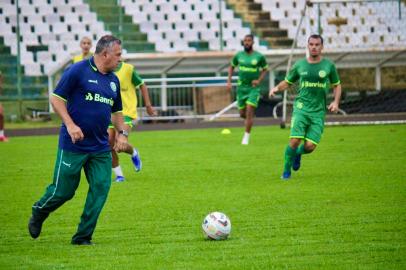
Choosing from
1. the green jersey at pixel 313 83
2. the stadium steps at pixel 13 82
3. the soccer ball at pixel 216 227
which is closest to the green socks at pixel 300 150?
the green jersey at pixel 313 83

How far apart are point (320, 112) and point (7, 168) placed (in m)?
5.96

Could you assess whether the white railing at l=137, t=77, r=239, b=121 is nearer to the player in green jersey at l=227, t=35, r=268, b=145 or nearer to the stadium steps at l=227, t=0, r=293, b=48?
the stadium steps at l=227, t=0, r=293, b=48

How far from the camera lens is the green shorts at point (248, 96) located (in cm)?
1978

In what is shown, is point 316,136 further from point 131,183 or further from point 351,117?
point 351,117

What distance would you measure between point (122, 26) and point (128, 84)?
17.8 metres

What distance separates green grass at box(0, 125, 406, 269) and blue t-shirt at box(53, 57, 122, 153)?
948 mm

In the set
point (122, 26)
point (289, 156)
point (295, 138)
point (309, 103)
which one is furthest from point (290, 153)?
point (122, 26)

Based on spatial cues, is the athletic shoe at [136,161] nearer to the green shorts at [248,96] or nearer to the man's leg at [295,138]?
the man's leg at [295,138]

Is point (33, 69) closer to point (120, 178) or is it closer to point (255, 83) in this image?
point (255, 83)

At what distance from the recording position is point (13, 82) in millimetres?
29359

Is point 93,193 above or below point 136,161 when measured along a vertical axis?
above

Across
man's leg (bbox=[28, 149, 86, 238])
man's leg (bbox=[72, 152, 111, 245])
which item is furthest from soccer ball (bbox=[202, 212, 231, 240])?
man's leg (bbox=[28, 149, 86, 238])

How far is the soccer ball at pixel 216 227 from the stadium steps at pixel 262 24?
24369mm

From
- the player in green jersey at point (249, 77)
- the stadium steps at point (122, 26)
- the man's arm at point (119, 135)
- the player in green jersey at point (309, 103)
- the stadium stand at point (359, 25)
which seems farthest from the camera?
the stadium steps at point (122, 26)
